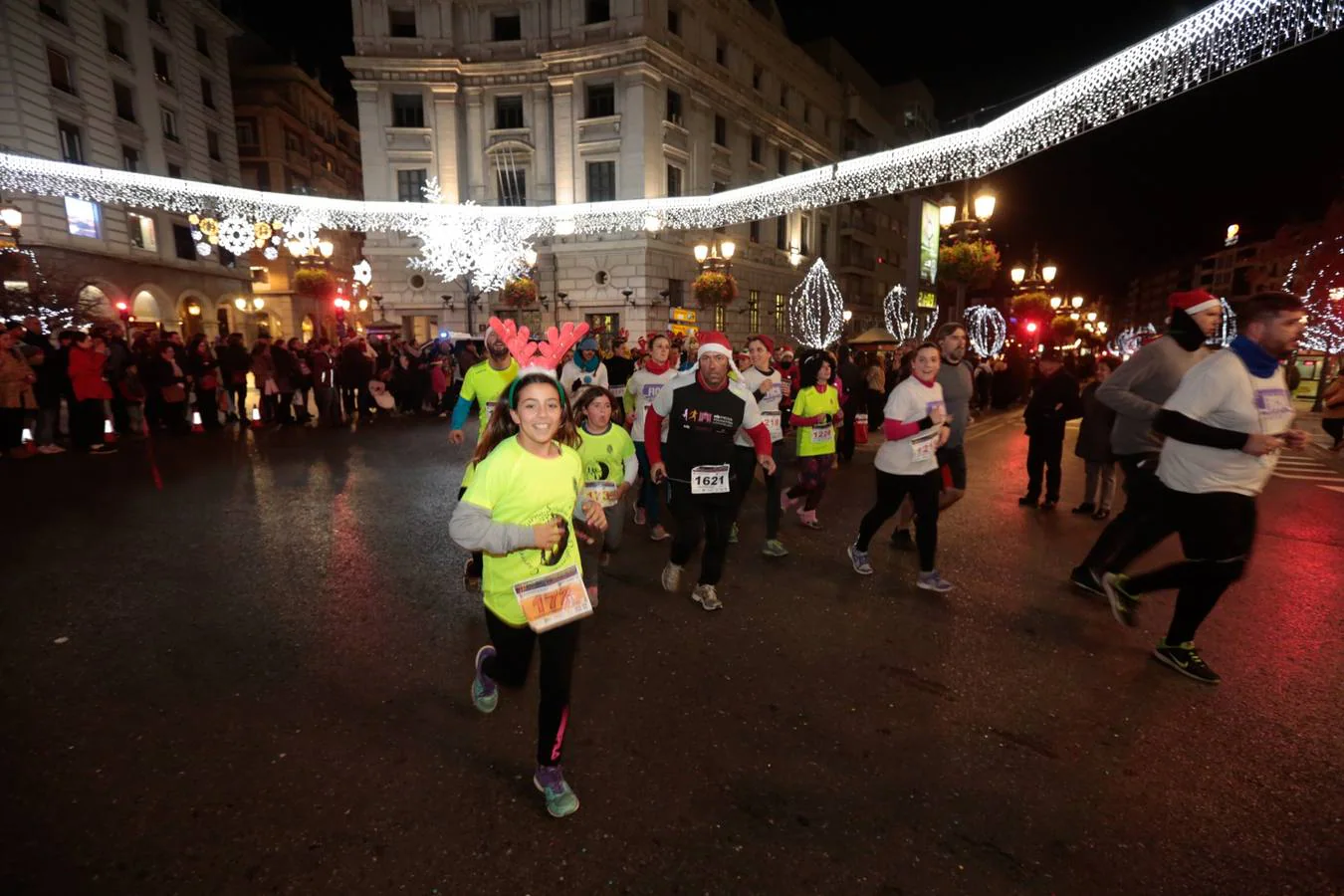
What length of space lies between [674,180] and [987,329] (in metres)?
17.0

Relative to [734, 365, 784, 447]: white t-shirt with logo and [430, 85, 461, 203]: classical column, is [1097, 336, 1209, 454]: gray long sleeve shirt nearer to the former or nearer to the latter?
[734, 365, 784, 447]: white t-shirt with logo

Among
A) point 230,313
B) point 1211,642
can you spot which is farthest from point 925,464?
point 230,313

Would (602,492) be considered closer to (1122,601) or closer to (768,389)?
(768,389)

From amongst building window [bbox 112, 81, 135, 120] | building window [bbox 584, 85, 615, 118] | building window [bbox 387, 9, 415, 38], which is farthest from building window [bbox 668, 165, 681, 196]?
building window [bbox 112, 81, 135, 120]

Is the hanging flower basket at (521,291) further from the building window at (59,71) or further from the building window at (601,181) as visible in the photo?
the building window at (59,71)

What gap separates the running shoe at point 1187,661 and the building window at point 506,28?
37702 millimetres

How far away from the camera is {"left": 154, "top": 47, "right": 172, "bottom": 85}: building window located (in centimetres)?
3294

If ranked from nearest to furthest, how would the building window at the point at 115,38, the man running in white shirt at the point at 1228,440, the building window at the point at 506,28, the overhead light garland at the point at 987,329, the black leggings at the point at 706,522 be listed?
the man running in white shirt at the point at 1228,440 → the black leggings at the point at 706,522 → the overhead light garland at the point at 987,329 → the building window at the point at 115,38 → the building window at the point at 506,28

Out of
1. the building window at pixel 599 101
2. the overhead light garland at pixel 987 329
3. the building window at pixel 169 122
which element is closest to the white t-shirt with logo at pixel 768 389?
the overhead light garland at pixel 987 329

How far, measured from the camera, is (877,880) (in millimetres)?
2387

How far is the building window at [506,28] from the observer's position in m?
32.7

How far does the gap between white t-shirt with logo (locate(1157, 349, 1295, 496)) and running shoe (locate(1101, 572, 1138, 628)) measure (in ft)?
2.97

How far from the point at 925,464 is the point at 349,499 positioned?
21.9ft

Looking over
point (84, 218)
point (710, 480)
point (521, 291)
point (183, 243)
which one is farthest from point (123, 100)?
point (710, 480)
